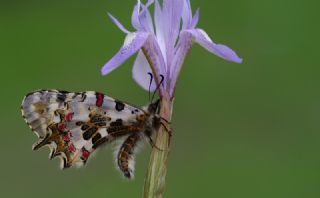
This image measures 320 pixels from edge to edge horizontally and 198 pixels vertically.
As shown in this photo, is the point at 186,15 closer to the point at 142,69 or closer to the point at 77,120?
the point at 142,69

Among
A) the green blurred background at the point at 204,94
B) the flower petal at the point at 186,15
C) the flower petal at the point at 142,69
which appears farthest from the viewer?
the green blurred background at the point at 204,94

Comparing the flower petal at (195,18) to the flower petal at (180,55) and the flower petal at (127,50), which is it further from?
the flower petal at (127,50)

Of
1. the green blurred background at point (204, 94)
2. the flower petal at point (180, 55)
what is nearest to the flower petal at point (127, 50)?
the flower petal at point (180, 55)

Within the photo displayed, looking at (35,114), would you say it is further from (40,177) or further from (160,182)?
(40,177)

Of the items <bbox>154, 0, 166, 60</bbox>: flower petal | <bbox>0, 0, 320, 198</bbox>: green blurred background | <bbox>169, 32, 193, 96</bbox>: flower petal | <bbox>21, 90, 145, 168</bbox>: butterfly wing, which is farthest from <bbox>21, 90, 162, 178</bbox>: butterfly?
<bbox>0, 0, 320, 198</bbox>: green blurred background

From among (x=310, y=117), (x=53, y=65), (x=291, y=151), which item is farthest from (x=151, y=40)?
(x=53, y=65)

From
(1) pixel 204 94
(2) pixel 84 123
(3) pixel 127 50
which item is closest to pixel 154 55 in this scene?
(3) pixel 127 50
